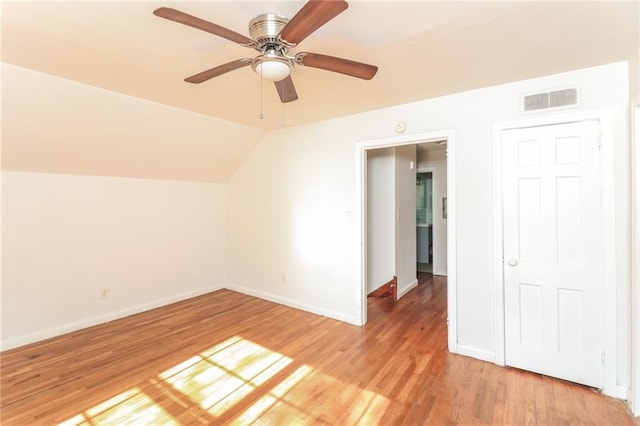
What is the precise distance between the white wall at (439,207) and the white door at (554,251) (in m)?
3.31

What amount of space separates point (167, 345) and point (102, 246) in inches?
63.1

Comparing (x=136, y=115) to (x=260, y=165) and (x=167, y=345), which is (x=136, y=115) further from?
(x=167, y=345)

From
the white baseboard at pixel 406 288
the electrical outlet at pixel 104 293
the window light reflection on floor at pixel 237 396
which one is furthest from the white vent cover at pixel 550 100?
the electrical outlet at pixel 104 293

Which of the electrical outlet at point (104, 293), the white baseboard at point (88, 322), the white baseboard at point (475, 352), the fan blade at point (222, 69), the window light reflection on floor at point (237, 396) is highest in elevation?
the fan blade at point (222, 69)

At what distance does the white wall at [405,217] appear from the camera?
451 centimetres

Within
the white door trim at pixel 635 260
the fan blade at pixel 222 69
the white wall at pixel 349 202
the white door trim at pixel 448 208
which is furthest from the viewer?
the white door trim at pixel 448 208

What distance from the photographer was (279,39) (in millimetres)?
1563

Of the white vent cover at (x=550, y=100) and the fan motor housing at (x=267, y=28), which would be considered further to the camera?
the white vent cover at (x=550, y=100)

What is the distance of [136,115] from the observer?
311cm

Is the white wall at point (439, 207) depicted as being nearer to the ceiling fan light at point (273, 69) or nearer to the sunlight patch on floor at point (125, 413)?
the ceiling fan light at point (273, 69)

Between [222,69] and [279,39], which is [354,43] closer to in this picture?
[279,39]

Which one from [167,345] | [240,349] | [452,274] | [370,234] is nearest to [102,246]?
[167,345]

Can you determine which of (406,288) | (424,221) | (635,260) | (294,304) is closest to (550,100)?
(635,260)

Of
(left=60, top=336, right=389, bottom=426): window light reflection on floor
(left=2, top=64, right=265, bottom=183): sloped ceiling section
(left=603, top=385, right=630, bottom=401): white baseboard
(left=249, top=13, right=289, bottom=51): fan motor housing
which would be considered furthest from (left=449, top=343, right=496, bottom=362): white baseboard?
(left=2, top=64, right=265, bottom=183): sloped ceiling section
